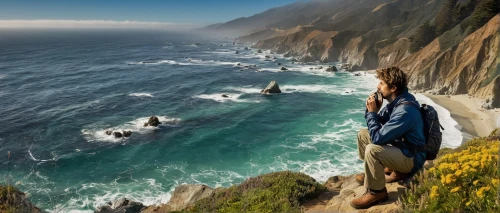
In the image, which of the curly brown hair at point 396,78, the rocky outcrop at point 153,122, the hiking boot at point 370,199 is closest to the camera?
the curly brown hair at point 396,78

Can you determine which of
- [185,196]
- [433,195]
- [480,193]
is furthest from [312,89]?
[480,193]

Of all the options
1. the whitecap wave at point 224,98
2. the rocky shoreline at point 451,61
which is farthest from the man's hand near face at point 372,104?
the whitecap wave at point 224,98

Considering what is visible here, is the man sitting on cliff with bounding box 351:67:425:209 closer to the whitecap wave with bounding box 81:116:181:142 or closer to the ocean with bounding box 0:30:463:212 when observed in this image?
the ocean with bounding box 0:30:463:212

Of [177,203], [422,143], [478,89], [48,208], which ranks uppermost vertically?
[422,143]

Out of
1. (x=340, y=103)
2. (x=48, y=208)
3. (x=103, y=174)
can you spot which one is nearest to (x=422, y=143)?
(x=48, y=208)

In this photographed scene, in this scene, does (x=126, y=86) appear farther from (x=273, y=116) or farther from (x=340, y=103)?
(x=340, y=103)

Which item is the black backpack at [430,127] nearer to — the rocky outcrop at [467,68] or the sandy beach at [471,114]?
the sandy beach at [471,114]
